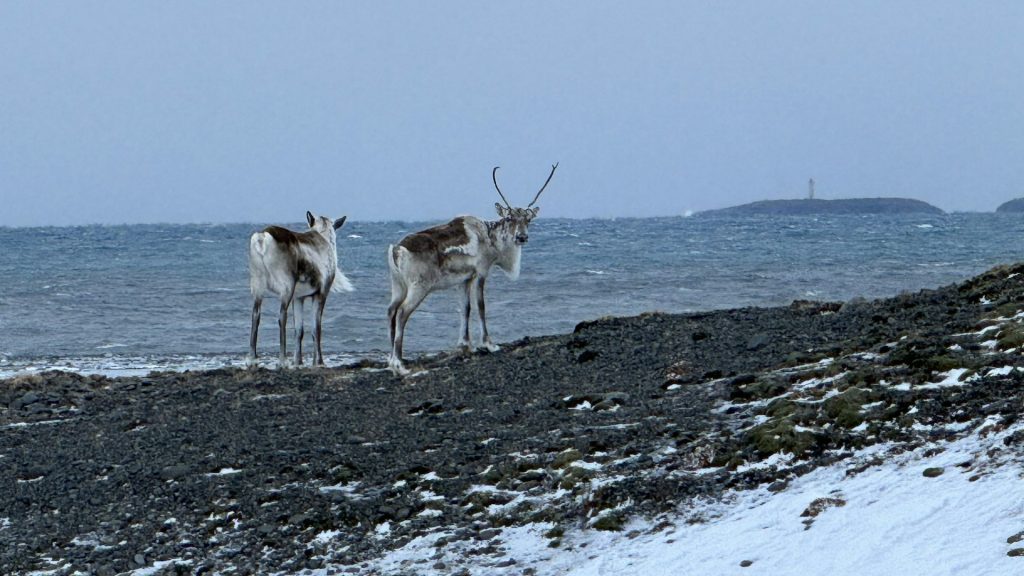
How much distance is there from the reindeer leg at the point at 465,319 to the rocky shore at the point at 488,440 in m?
1.55

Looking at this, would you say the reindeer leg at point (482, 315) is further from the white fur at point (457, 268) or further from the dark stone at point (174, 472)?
the dark stone at point (174, 472)

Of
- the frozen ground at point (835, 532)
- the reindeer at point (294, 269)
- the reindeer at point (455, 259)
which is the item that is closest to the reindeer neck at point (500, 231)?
the reindeer at point (455, 259)

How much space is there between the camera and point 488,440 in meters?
10.2

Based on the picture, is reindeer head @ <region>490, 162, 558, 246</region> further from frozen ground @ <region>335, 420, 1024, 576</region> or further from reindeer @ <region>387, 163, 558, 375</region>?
frozen ground @ <region>335, 420, 1024, 576</region>

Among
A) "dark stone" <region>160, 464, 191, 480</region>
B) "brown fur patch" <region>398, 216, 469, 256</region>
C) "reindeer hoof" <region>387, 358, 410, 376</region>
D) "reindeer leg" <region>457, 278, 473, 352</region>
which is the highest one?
"brown fur patch" <region>398, 216, 469, 256</region>

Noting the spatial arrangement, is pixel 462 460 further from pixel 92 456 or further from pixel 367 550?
pixel 92 456

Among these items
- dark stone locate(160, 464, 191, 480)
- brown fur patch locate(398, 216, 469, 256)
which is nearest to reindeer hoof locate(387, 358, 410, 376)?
brown fur patch locate(398, 216, 469, 256)

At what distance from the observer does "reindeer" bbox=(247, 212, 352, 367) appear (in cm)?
1638

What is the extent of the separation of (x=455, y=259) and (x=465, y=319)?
1.03m

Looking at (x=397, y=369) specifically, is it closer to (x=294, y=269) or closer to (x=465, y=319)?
(x=465, y=319)

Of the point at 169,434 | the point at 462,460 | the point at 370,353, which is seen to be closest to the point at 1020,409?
the point at 462,460

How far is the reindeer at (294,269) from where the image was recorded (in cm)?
1638

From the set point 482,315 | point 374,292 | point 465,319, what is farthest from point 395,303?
point 374,292

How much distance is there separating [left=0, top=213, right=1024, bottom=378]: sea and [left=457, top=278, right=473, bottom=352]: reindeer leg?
419 centimetres
